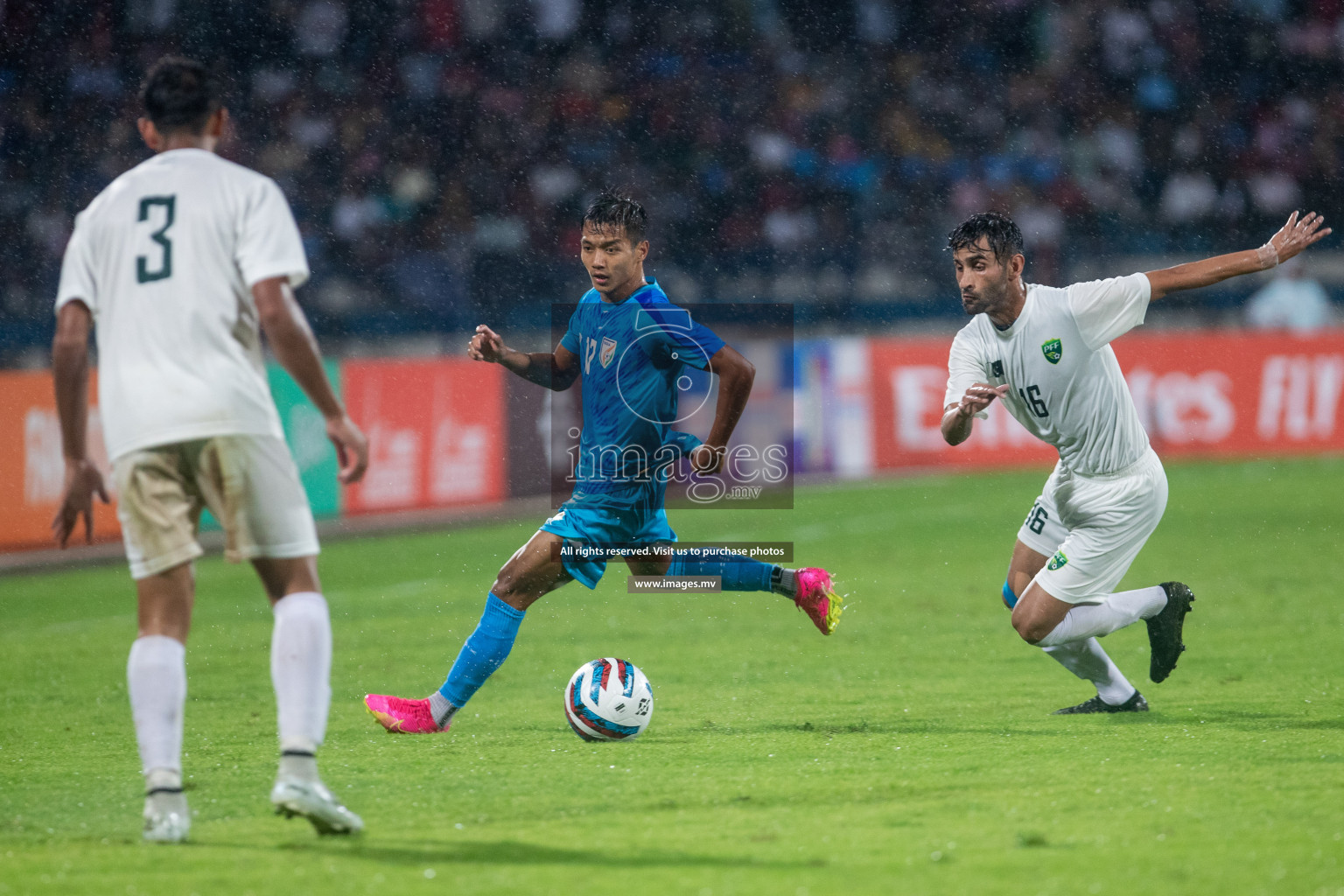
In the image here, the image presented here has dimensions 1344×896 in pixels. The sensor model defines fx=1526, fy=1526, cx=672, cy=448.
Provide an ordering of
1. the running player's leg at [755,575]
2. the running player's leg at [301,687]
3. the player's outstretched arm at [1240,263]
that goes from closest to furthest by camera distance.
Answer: the running player's leg at [301,687], the player's outstretched arm at [1240,263], the running player's leg at [755,575]

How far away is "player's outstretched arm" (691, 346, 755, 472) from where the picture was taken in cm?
591

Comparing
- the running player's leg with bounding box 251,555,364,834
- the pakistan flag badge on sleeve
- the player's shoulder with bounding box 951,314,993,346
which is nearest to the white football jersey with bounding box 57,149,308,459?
the running player's leg with bounding box 251,555,364,834

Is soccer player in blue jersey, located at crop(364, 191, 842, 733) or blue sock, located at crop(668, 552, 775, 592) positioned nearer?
soccer player in blue jersey, located at crop(364, 191, 842, 733)

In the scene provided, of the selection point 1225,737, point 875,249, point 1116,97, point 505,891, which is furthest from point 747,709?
point 1116,97

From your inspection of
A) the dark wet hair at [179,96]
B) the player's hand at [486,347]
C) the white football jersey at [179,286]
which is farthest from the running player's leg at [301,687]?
the player's hand at [486,347]

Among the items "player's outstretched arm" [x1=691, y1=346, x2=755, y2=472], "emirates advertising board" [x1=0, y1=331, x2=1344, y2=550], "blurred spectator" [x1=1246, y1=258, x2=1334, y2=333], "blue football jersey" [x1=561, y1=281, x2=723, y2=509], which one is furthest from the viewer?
"blurred spectator" [x1=1246, y1=258, x2=1334, y2=333]

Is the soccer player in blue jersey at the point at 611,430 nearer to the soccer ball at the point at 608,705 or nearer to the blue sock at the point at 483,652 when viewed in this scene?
the blue sock at the point at 483,652

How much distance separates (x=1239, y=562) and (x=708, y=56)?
13.0 meters

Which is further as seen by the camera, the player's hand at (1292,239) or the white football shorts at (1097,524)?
the white football shorts at (1097,524)

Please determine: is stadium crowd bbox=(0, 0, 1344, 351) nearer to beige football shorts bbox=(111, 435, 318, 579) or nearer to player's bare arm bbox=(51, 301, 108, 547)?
player's bare arm bbox=(51, 301, 108, 547)

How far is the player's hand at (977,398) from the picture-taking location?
5449 millimetres

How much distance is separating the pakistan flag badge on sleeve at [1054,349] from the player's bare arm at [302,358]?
3090mm

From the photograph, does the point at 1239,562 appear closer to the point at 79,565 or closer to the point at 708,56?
the point at 79,565

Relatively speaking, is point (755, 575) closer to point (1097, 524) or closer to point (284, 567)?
point (1097, 524)
